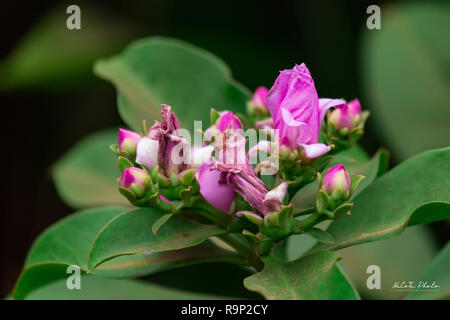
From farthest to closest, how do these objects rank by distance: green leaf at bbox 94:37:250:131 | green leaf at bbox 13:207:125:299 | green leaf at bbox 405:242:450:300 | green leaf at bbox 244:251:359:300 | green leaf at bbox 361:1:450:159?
green leaf at bbox 361:1:450:159, green leaf at bbox 94:37:250:131, green leaf at bbox 405:242:450:300, green leaf at bbox 13:207:125:299, green leaf at bbox 244:251:359:300

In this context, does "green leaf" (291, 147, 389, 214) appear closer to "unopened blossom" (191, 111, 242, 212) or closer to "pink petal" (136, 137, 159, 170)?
"unopened blossom" (191, 111, 242, 212)

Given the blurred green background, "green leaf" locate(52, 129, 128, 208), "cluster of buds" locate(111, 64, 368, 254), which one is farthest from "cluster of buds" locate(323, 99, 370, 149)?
the blurred green background

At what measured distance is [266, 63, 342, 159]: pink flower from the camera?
0.95 meters

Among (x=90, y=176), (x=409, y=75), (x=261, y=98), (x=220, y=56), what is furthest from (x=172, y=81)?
(x=220, y=56)

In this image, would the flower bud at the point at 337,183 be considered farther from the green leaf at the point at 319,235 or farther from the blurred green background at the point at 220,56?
the blurred green background at the point at 220,56

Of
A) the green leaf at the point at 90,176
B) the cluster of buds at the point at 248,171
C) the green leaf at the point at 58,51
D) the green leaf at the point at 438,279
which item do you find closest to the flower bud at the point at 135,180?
the cluster of buds at the point at 248,171

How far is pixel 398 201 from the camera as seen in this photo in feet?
3.52

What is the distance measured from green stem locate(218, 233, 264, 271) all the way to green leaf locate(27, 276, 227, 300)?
0.26 meters

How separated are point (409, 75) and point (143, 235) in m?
1.59

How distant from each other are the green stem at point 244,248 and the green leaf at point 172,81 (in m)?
0.39

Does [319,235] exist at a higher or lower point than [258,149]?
lower

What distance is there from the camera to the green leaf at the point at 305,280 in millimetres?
899

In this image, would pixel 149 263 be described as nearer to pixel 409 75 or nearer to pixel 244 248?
pixel 244 248
